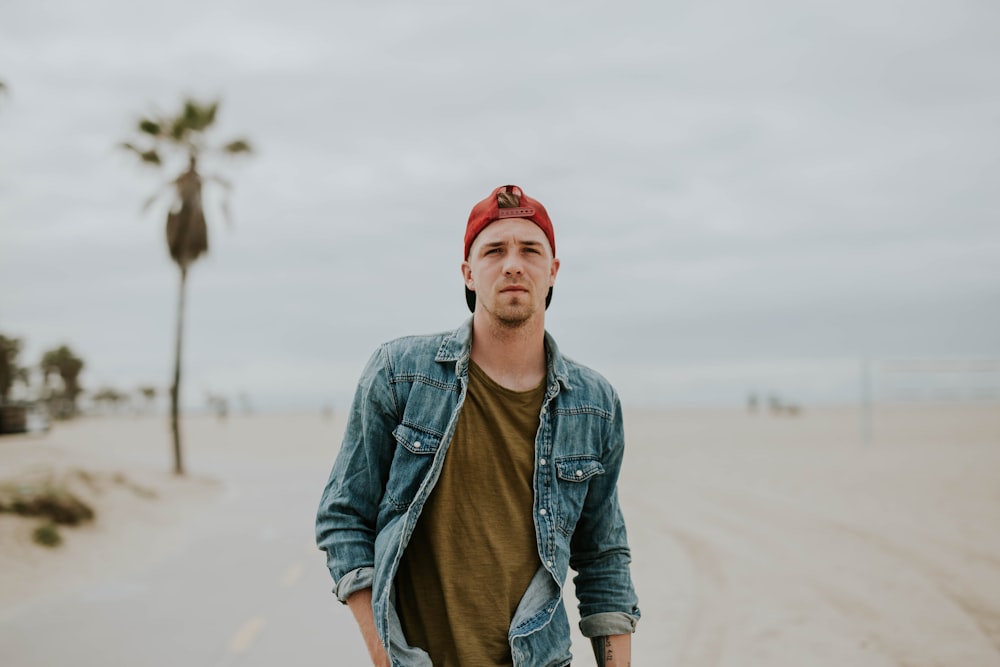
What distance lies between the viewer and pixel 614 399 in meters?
3.16

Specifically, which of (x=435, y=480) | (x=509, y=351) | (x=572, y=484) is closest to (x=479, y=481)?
(x=435, y=480)

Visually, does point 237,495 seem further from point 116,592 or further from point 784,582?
point 784,582

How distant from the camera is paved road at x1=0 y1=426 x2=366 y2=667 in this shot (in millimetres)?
6637

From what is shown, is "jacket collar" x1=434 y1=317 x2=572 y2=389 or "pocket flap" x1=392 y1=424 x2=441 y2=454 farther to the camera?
"jacket collar" x1=434 y1=317 x2=572 y2=389

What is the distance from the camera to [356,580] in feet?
8.94

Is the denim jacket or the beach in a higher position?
the denim jacket

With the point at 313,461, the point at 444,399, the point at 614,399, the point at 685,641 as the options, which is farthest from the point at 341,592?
the point at 313,461

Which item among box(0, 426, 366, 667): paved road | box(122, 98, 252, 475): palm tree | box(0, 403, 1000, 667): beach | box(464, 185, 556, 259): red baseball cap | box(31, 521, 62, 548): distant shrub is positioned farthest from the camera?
box(122, 98, 252, 475): palm tree

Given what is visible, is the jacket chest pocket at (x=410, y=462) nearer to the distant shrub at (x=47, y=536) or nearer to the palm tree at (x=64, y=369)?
the distant shrub at (x=47, y=536)

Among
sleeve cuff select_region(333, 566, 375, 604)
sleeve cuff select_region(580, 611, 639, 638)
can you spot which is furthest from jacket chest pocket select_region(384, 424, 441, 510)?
sleeve cuff select_region(580, 611, 639, 638)

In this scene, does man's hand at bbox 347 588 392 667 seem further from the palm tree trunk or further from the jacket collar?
the palm tree trunk

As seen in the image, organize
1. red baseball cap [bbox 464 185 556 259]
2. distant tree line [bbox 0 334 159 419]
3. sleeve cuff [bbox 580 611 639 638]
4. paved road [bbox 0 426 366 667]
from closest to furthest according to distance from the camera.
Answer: red baseball cap [bbox 464 185 556 259] → sleeve cuff [bbox 580 611 639 638] → paved road [bbox 0 426 366 667] → distant tree line [bbox 0 334 159 419]

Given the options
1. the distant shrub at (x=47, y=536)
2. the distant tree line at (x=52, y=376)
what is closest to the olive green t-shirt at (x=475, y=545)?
the distant shrub at (x=47, y=536)

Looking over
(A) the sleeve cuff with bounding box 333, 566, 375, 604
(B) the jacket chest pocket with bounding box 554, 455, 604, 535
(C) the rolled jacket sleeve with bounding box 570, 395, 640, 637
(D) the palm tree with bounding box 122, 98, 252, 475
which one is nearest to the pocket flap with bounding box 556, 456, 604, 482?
(B) the jacket chest pocket with bounding box 554, 455, 604, 535
